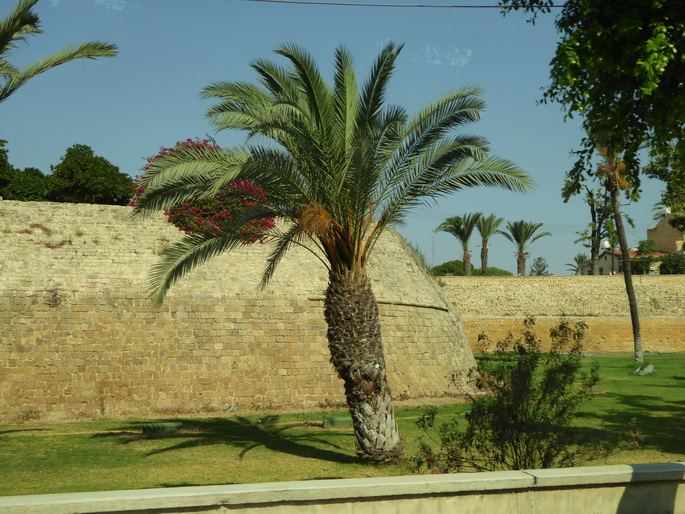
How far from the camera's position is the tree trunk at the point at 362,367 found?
11.2 metres

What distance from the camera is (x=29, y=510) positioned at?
459 cm

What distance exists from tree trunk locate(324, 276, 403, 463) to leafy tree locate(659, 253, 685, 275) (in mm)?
48709

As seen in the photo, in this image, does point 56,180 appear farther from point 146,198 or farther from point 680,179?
point 680,179

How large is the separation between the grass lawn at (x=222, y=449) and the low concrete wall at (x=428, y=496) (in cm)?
369

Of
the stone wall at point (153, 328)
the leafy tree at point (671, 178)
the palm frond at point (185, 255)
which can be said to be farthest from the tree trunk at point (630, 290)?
the palm frond at point (185, 255)

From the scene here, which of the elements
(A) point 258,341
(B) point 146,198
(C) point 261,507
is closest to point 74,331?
(A) point 258,341

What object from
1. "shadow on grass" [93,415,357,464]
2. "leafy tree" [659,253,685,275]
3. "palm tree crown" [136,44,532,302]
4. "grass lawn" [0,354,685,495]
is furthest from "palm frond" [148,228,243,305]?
"leafy tree" [659,253,685,275]

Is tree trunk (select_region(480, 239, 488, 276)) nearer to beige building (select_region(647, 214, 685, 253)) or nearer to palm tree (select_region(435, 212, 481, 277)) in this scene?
palm tree (select_region(435, 212, 481, 277))

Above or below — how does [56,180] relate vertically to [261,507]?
above

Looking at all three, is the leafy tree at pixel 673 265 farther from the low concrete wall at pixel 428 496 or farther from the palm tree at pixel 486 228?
the low concrete wall at pixel 428 496

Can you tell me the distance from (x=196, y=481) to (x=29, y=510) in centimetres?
586

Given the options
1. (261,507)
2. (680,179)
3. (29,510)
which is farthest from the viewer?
(680,179)

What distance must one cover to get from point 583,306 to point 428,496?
37.6 meters

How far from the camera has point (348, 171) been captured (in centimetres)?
1120
